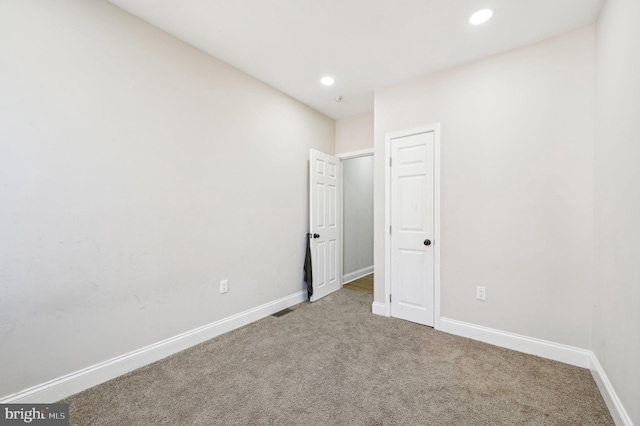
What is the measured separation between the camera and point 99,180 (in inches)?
73.9

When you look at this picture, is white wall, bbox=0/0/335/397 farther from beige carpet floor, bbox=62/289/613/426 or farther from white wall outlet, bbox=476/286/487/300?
white wall outlet, bbox=476/286/487/300

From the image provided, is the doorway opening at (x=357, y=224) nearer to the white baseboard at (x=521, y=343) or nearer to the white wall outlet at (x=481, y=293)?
the white baseboard at (x=521, y=343)

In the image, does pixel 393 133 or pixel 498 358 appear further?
pixel 393 133

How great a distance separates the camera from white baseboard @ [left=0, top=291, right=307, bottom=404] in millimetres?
1620

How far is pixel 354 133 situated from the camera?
4.09 meters

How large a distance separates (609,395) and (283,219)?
304cm

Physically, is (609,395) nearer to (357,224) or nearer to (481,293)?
(481,293)

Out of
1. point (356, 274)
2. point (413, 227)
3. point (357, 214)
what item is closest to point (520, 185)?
point (413, 227)

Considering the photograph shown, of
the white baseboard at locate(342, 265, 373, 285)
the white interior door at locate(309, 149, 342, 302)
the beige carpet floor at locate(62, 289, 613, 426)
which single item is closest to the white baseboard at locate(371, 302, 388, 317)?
the beige carpet floor at locate(62, 289, 613, 426)

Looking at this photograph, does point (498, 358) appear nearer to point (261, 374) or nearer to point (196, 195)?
point (261, 374)

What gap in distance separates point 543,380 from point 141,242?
3.24m

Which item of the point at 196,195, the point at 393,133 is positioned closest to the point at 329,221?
the point at 393,133

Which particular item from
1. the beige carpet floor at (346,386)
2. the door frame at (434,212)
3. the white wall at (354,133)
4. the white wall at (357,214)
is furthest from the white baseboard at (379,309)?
the white wall at (354,133)

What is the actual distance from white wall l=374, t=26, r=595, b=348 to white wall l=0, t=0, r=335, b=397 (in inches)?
85.7
